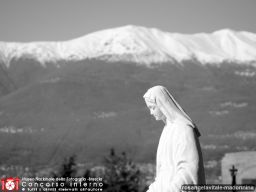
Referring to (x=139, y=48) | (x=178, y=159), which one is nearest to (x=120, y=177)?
(x=178, y=159)

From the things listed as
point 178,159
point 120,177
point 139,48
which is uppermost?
point 139,48

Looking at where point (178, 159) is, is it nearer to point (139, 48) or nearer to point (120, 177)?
point (120, 177)

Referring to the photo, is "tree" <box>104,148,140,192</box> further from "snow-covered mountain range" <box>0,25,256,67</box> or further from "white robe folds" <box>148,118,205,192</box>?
"snow-covered mountain range" <box>0,25,256,67</box>

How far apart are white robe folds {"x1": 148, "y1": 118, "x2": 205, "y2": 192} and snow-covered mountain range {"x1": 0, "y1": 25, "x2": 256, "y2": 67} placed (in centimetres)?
8341

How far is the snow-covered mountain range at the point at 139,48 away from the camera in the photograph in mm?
91562

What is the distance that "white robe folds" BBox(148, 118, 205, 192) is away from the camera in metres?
5.44

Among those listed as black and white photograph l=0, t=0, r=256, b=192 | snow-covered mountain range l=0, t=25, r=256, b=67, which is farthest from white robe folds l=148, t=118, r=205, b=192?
snow-covered mountain range l=0, t=25, r=256, b=67

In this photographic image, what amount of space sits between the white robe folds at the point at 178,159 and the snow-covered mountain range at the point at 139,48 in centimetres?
8341

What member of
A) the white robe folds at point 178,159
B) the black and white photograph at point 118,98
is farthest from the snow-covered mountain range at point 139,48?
the white robe folds at point 178,159

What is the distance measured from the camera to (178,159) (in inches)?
218

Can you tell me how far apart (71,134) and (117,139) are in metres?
5.31

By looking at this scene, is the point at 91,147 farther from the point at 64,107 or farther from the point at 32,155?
the point at 64,107

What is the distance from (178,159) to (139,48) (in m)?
90.5

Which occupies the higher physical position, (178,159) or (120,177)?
(120,177)
